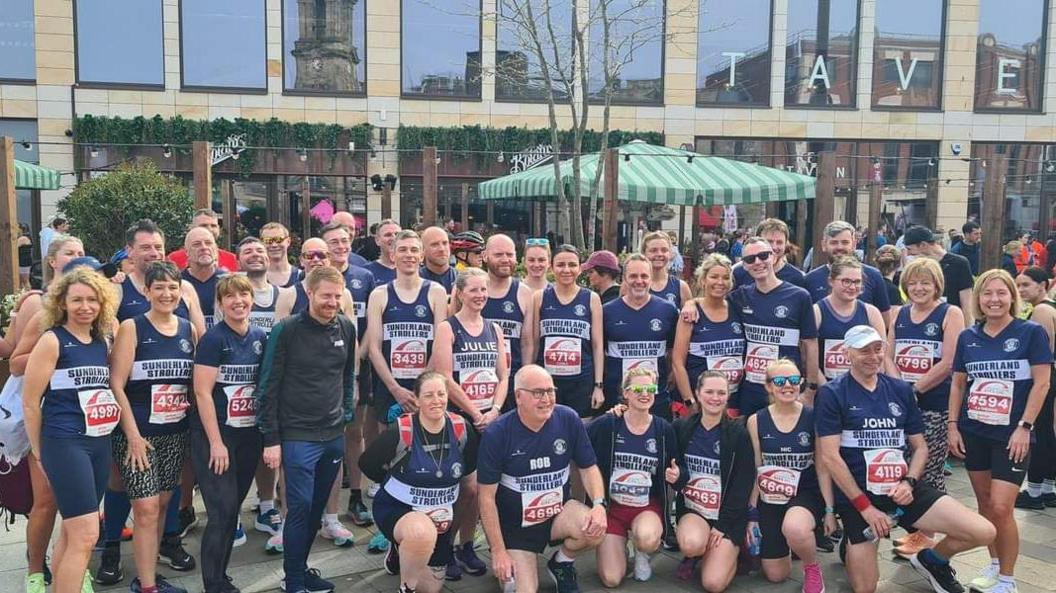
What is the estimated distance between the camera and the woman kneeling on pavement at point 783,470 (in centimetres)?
491

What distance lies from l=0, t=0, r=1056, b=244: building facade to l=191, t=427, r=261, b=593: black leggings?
1244cm

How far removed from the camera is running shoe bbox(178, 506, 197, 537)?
5484 millimetres

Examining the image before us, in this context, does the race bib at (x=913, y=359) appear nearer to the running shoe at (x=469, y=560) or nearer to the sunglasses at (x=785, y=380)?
the sunglasses at (x=785, y=380)

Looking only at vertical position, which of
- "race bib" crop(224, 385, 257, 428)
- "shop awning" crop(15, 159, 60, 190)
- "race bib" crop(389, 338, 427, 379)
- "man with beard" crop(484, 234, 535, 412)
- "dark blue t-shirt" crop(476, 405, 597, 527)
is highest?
"shop awning" crop(15, 159, 60, 190)

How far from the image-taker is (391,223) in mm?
7020

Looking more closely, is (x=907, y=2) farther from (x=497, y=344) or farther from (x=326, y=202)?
(x=497, y=344)

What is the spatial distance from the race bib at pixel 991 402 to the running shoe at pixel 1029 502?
73.3 inches

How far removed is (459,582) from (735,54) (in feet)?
57.4

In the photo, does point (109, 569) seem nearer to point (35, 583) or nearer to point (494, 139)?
point (35, 583)

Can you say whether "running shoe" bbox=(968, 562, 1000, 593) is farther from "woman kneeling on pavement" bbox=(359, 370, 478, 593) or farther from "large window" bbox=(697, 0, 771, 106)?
"large window" bbox=(697, 0, 771, 106)

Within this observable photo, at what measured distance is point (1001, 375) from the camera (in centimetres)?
492

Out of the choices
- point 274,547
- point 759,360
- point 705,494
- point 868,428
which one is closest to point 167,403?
point 274,547

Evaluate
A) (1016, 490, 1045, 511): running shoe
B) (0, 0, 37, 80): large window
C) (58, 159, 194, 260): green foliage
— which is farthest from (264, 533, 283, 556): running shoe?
(0, 0, 37, 80): large window

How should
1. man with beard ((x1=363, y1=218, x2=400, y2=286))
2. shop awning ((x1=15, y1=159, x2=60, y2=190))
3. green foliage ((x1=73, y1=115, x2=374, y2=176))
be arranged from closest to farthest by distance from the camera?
man with beard ((x1=363, y1=218, x2=400, y2=286)), shop awning ((x1=15, y1=159, x2=60, y2=190)), green foliage ((x1=73, y1=115, x2=374, y2=176))
